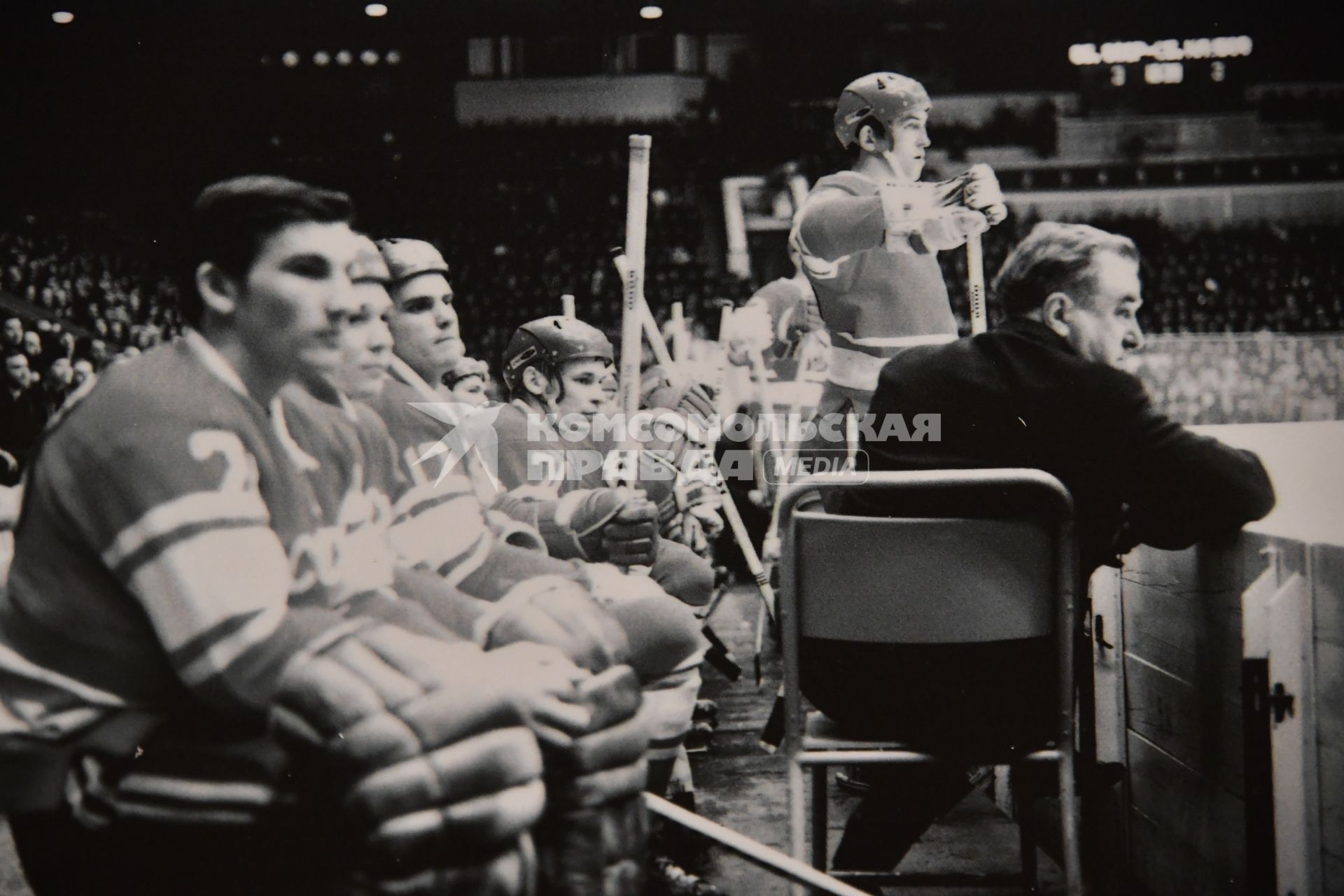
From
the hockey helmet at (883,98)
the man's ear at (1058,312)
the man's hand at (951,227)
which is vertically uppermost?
the hockey helmet at (883,98)

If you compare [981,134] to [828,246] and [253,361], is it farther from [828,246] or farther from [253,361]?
[253,361]

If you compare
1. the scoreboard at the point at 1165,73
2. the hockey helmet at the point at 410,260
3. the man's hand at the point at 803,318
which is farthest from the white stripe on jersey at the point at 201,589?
the scoreboard at the point at 1165,73

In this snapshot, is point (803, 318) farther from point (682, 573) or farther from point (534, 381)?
point (534, 381)

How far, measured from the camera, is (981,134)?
12641 mm

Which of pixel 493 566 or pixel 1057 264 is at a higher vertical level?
pixel 1057 264

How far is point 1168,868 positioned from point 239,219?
80.3 inches

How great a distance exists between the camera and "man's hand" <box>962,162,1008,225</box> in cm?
311

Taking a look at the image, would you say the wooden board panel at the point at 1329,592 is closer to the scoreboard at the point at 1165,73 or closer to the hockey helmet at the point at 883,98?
the hockey helmet at the point at 883,98

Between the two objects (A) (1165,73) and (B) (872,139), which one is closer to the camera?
(B) (872,139)

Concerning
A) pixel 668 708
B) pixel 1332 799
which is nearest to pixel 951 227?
pixel 1332 799

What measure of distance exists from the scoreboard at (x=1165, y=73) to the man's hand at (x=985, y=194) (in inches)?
228

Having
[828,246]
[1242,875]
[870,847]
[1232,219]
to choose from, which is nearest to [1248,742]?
[1242,875]

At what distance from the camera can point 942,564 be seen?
6.26 feet

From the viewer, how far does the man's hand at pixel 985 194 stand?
3.11m
